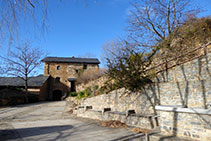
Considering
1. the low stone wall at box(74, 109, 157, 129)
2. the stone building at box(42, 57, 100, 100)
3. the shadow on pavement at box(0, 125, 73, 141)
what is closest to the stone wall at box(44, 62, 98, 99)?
the stone building at box(42, 57, 100, 100)

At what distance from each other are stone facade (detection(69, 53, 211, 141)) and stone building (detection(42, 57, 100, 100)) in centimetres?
1823

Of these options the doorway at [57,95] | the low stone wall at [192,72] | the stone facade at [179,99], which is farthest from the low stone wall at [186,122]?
the doorway at [57,95]

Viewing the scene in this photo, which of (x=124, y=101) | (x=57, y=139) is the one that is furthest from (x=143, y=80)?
(x=57, y=139)

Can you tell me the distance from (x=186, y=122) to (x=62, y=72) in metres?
24.5

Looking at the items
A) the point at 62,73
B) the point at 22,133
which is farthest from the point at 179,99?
the point at 62,73

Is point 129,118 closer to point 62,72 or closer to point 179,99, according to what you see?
point 179,99

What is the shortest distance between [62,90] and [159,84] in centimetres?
2199

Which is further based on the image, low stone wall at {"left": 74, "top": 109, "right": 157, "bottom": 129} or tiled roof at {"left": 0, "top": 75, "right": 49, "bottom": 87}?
tiled roof at {"left": 0, "top": 75, "right": 49, "bottom": 87}

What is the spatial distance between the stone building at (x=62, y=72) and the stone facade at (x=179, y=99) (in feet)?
59.8

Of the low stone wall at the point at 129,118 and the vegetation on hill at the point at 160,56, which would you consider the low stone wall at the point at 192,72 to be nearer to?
the vegetation on hill at the point at 160,56

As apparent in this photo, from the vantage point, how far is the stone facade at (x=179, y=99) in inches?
144

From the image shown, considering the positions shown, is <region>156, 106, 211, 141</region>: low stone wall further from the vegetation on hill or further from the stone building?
the stone building

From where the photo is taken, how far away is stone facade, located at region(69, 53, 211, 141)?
3.67m

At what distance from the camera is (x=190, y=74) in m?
5.64
